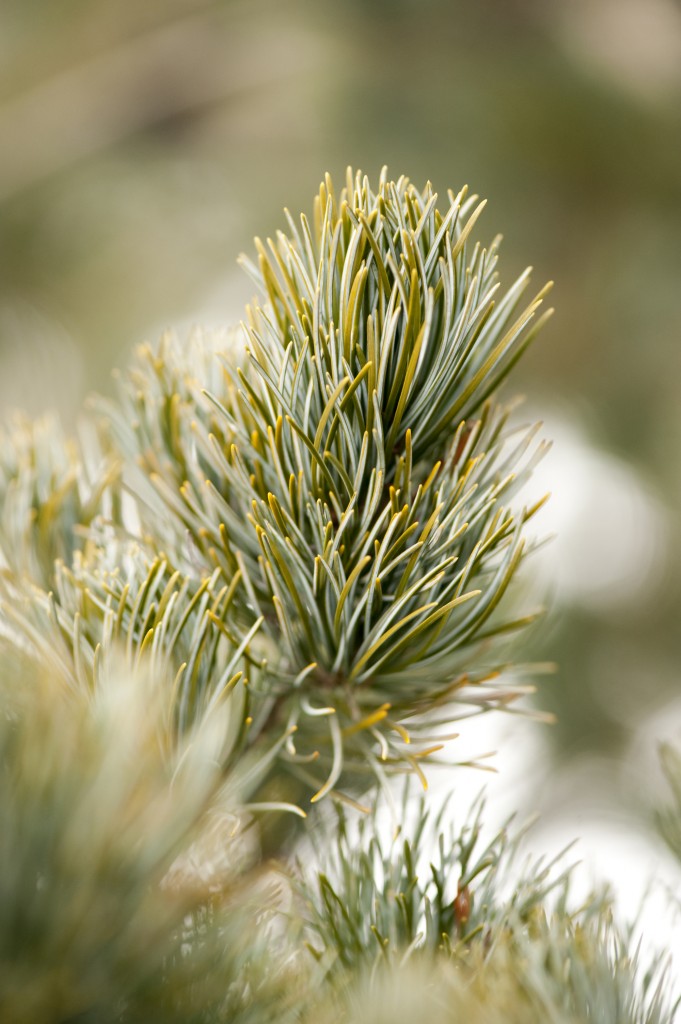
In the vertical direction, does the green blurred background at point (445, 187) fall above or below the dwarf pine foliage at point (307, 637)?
above

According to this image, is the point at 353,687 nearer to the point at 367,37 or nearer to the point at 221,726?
the point at 221,726

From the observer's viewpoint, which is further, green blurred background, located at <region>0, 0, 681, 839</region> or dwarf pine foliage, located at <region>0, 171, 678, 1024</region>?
green blurred background, located at <region>0, 0, 681, 839</region>

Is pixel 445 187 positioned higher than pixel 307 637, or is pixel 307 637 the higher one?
pixel 445 187

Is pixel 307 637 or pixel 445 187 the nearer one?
pixel 307 637

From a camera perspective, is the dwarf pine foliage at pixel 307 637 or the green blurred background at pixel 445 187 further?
the green blurred background at pixel 445 187

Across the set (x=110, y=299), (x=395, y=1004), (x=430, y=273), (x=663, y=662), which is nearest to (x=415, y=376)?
(x=430, y=273)
